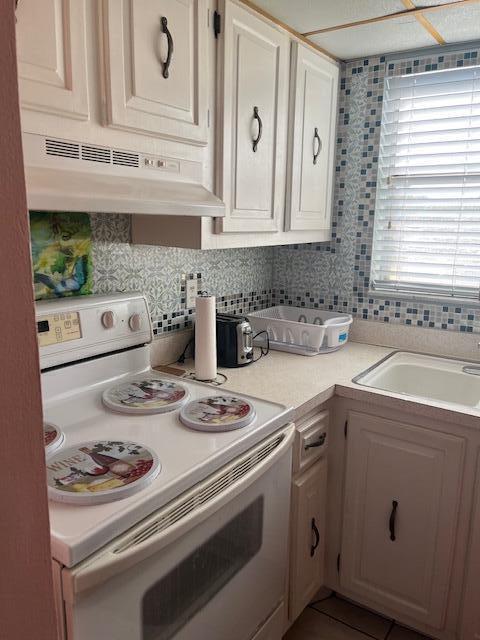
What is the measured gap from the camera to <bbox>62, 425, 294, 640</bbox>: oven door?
0.88 m

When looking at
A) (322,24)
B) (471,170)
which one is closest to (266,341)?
(471,170)

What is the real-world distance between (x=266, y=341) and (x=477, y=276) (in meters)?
0.89

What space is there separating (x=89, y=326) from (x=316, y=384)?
76cm

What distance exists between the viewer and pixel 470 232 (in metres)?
2.03

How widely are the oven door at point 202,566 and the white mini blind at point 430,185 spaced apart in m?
1.11

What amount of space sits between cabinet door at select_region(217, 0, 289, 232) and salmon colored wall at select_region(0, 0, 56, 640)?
1.19 metres

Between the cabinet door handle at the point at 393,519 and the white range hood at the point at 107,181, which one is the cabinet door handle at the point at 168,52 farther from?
the cabinet door handle at the point at 393,519

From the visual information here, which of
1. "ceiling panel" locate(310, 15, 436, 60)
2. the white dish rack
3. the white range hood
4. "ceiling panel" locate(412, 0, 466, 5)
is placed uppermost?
"ceiling panel" locate(310, 15, 436, 60)

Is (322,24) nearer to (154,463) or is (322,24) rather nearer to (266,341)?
(266,341)

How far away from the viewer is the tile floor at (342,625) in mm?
1789

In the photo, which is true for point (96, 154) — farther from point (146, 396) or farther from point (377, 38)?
point (377, 38)

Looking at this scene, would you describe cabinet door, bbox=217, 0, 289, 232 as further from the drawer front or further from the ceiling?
the drawer front

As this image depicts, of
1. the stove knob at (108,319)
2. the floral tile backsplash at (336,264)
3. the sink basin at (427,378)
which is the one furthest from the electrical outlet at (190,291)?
the sink basin at (427,378)

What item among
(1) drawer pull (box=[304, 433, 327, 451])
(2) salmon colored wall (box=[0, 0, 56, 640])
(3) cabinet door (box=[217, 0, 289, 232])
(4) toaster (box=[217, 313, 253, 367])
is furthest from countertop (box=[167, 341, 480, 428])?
(2) salmon colored wall (box=[0, 0, 56, 640])
